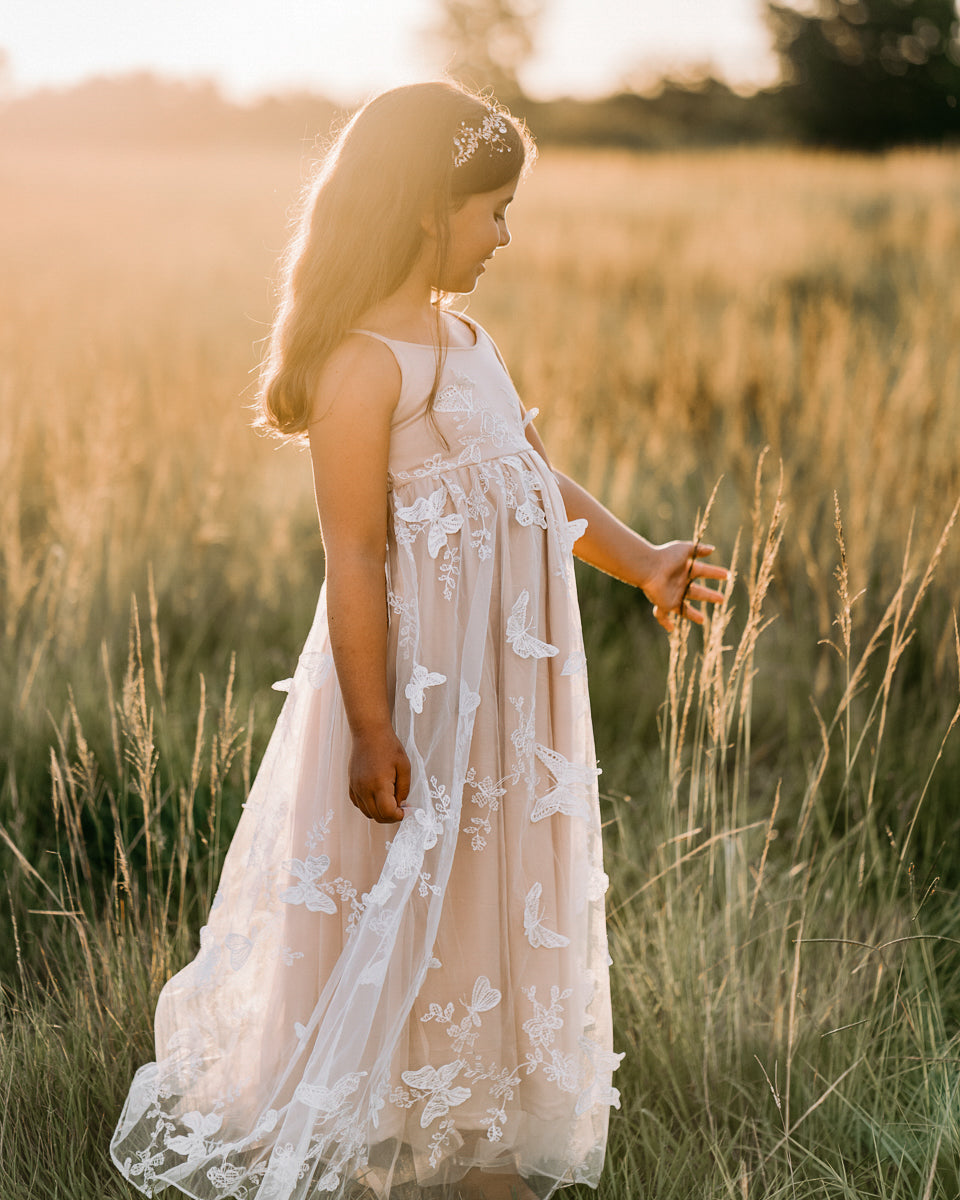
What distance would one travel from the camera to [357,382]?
137 centimetres

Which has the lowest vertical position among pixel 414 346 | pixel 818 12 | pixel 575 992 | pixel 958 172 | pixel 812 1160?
pixel 812 1160

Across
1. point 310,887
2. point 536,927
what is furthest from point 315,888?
point 536,927

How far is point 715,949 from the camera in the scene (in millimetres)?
1930

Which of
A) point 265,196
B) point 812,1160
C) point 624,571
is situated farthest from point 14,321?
point 265,196

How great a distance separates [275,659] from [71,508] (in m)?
0.70

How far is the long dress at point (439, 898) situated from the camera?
1.40 metres

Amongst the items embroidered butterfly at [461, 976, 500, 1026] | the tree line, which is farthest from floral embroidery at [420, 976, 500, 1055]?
the tree line

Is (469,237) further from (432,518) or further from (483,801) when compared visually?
(483,801)

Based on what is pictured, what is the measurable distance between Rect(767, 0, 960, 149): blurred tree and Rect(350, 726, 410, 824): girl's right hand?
2120 centimetres

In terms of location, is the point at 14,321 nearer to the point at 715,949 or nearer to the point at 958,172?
the point at 715,949

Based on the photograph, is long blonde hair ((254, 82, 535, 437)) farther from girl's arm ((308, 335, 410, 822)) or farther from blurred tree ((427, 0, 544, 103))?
blurred tree ((427, 0, 544, 103))

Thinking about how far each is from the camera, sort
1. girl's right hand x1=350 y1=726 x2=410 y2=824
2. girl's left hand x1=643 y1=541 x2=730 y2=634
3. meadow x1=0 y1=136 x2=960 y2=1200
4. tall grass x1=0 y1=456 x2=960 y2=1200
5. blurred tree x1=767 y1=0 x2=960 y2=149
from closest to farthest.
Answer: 1. girl's right hand x1=350 y1=726 x2=410 y2=824
2. tall grass x1=0 y1=456 x2=960 y2=1200
3. meadow x1=0 y1=136 x2=960 y2=1200
4. girl's left hand x1=643 y1=541 x2=730 y2=634
5. blurred tree x1=767 y1=0 x2=960 y2=149

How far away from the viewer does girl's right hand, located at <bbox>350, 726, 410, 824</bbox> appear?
1.36 metres

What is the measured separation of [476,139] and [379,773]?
845 mm
